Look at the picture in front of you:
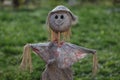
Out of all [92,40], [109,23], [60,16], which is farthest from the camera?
[109,23]

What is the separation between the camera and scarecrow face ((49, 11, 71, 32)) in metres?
5.79

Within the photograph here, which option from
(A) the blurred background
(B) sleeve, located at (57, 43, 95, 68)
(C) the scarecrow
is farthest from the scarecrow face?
(A) the blurred background

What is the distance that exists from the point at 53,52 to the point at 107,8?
12.0 meters

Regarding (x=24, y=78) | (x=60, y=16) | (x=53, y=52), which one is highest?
(x=60, y=16)

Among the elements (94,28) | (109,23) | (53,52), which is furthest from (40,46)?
(109,23)

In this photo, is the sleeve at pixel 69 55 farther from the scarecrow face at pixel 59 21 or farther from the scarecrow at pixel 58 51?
the scarecrow face at pixel 59 21

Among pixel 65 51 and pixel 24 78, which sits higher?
pixel 65 51

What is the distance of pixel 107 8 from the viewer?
17.6m

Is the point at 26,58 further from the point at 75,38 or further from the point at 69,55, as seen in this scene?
the point at 75,38

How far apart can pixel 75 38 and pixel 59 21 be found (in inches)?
211

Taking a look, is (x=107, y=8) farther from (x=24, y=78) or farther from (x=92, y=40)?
(x=24, y=78)

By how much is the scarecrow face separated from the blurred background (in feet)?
6.11

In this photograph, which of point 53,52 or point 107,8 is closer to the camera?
point 53,52

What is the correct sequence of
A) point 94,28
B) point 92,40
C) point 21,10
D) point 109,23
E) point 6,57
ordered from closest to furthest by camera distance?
1. point 6,57
2. point 92,40
3. point 94,28
4. point 109,23
5. point 21,10
